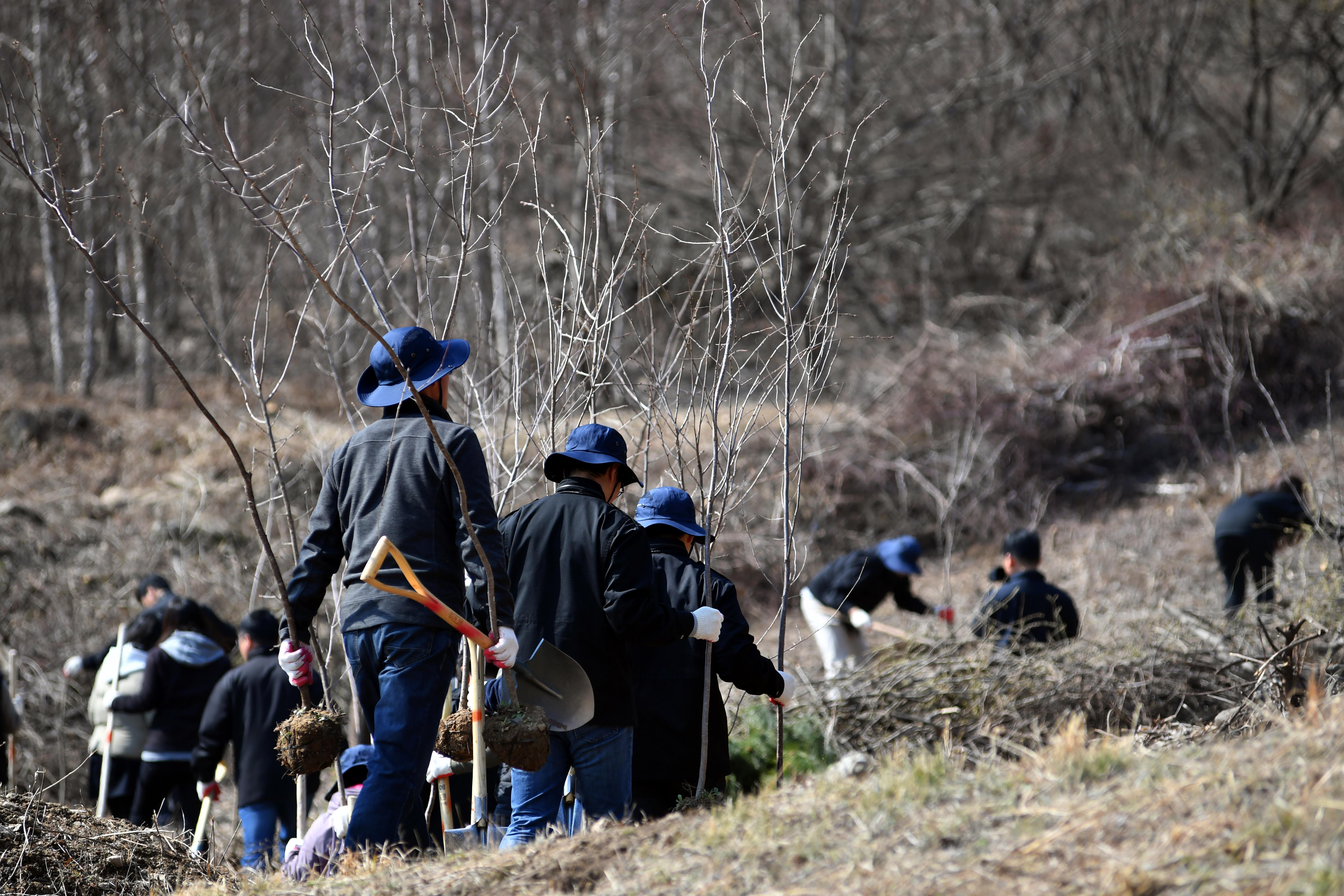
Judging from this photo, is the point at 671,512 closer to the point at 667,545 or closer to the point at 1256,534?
the point at 667,545

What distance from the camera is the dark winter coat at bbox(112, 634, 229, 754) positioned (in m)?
5.52

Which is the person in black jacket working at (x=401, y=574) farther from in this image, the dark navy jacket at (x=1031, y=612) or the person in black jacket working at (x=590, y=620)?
the dark navy jacket at (x=1031, y=612)

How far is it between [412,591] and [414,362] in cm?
90

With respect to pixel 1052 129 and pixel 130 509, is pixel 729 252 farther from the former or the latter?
pixel 1052 129

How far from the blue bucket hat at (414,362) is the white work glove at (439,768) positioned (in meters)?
1.27

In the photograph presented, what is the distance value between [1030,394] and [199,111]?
35.0 ft

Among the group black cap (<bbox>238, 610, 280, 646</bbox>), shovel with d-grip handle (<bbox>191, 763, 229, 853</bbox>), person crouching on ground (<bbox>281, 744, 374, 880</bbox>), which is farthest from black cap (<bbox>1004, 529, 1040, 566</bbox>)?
shovel with d-grip handle (<bbox>191, 763, 229, 853</bbox>)

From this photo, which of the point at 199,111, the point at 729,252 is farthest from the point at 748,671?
the point at 199,111

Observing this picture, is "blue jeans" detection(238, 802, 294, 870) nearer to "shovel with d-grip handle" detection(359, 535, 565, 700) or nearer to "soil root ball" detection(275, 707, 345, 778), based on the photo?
"soil root ball" detection(275, 707, 345, 778)

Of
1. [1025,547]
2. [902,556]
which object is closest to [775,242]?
[902,556]

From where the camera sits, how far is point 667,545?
4105 mm

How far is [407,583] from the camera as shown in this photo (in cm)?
347

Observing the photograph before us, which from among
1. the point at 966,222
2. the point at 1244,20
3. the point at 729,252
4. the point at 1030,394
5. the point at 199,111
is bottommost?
the point at 1030,394

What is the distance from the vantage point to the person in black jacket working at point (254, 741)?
16.6ft
